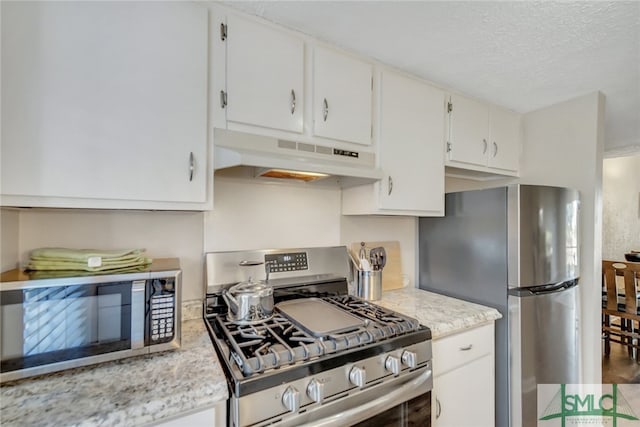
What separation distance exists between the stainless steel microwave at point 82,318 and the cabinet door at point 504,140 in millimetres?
2113

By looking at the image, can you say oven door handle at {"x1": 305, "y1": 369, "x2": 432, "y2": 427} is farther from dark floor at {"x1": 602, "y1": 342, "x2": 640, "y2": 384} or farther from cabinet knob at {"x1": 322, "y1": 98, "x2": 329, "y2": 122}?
dark floor at {"x1": 602, "y1": 342, "x2": 640, "y2": 384}

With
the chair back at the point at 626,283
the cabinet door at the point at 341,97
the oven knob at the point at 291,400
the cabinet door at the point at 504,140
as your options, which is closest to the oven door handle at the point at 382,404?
the oven knob at the point at 291,400

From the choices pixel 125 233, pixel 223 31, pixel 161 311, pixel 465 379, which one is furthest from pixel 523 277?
pixel 125 233

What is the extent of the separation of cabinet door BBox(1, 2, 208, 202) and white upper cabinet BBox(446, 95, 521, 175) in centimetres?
148

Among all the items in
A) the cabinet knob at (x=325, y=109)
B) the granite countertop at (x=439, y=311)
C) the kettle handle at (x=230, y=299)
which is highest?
the cabinet knob at (x=325, y=109)

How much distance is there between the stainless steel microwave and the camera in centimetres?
76

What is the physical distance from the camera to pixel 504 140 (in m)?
2.08

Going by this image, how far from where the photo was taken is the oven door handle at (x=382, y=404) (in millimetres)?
937

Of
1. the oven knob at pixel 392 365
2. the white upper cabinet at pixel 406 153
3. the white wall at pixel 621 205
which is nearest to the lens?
the oven knob at pixel 392 365

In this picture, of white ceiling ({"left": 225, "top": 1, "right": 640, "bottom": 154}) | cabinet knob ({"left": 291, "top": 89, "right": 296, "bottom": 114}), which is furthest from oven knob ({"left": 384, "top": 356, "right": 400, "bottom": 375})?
white ceiling ({"left": 225, "top": 1, "right": 640, "bottom": 154})

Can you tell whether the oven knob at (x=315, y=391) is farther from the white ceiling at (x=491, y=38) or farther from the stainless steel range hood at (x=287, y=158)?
the white ceiling at (x=491, y=38)

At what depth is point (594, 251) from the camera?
5.94 ft

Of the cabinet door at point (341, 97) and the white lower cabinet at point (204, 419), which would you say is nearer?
the white lower cabinet at point (204, 419)

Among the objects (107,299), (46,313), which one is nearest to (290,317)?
(107,299)
